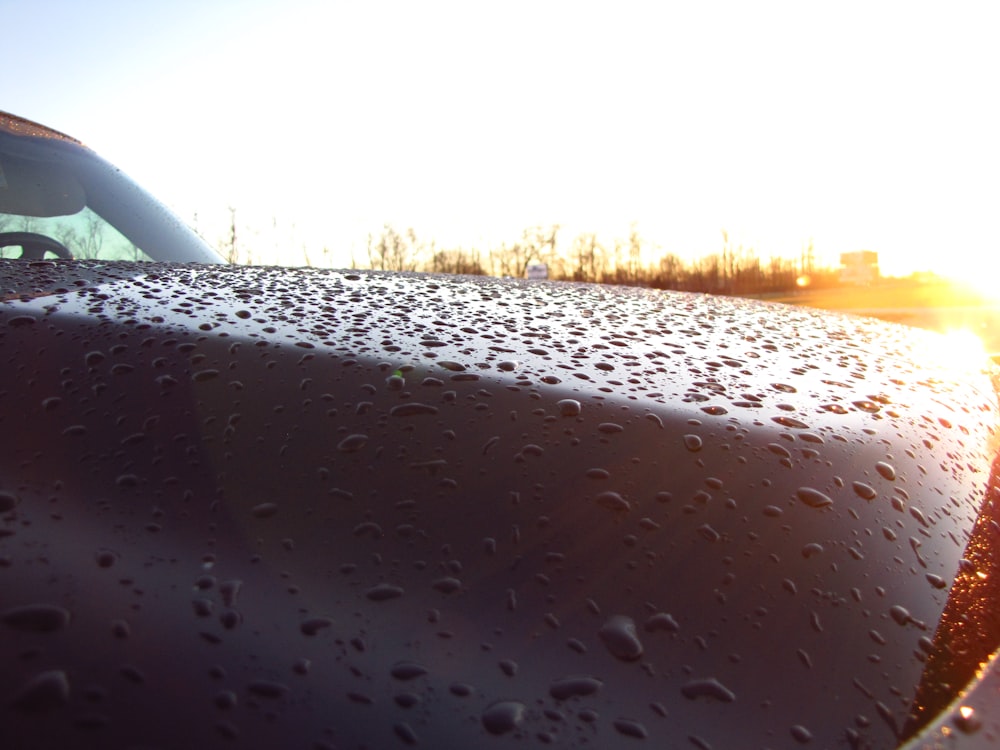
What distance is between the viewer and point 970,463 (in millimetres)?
1059

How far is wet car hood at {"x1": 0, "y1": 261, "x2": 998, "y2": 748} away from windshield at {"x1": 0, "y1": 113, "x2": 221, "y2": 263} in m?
1.33

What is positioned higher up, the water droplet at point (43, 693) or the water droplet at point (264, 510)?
the water droplet at point (264, 510)

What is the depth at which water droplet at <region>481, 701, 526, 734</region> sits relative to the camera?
1.83 ft

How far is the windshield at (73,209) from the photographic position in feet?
7.02

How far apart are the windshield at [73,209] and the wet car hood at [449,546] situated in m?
1.33

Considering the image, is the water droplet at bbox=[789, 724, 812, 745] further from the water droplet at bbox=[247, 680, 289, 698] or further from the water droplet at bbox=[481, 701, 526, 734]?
the water droplet at bbox=[247, 680, 289, 698]

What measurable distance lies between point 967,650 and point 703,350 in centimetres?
61

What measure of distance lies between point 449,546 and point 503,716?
162 millimetres

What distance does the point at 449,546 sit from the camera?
2.19 ft

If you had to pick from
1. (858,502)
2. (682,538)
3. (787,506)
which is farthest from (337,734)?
(858,502)

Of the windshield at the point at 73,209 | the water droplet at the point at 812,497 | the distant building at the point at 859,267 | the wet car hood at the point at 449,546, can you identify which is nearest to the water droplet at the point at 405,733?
the wet car hood at the point at 449,546

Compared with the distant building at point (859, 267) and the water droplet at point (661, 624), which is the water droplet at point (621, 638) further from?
the distant building at point (859, 267)

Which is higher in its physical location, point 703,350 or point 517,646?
point 703,350

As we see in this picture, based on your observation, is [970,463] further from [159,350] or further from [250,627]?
[159,350]
